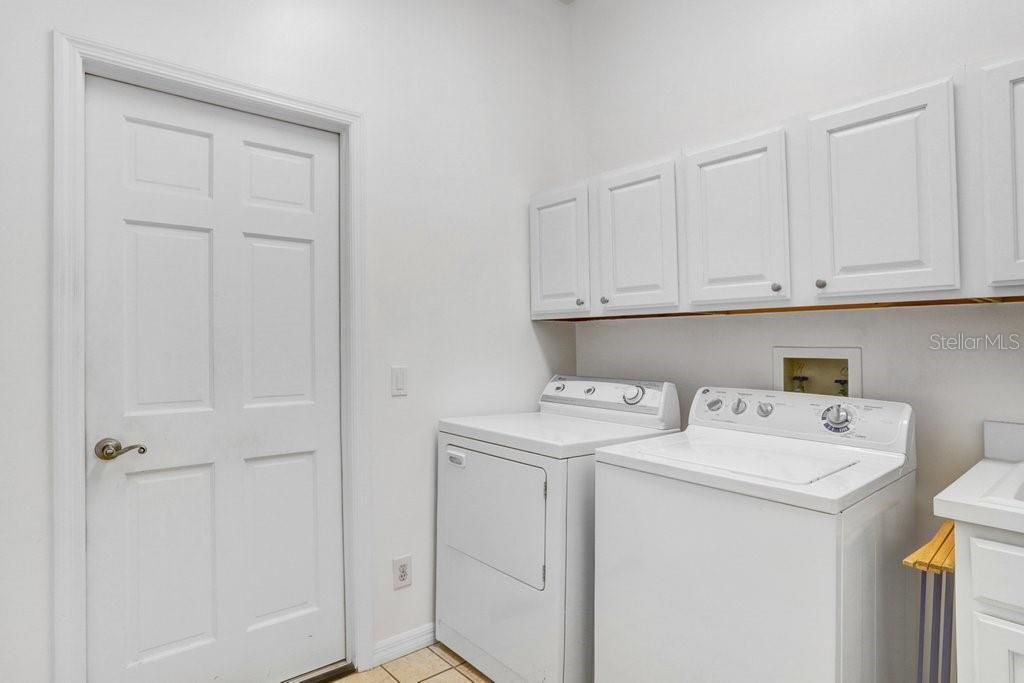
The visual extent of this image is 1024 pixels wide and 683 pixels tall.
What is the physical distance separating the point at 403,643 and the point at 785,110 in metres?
2.40

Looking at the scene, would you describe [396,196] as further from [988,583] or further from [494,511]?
[988,583]

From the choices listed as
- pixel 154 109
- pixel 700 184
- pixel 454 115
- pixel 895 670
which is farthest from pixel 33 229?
pixel 895 670

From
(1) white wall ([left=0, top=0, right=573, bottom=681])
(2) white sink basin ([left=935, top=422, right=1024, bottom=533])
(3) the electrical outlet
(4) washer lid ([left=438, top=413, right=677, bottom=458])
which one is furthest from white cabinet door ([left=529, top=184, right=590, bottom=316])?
(2) white sink basin ([left=935, top=422, right=1024, bottom=533])

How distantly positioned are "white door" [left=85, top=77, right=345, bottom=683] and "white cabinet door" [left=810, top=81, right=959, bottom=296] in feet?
5.32

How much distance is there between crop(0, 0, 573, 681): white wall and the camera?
4.99ft

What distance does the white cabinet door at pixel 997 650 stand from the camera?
1.09 m

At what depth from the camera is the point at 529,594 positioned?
71.8 inches

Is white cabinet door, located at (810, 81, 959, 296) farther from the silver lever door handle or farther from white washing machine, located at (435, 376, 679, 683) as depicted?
the silver lever door handle

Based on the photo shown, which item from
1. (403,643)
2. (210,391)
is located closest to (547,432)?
(403,643)

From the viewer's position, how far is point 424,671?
80.9 inches

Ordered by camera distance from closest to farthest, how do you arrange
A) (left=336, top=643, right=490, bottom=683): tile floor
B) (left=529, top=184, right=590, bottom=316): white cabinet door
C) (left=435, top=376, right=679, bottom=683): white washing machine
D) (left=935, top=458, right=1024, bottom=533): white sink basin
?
(left=935, top=458, right=1024, bottom=533): white sink basin → (left=435, top=376, right=679, bottom=683): white washing machine → (left=336, top=643, right=490, bottom=683): tile floor → (left=529, top=184, right=590, bottom=316): white cabinet door

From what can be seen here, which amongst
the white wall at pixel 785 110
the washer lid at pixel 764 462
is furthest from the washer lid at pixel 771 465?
the white wall at pixel 785 110

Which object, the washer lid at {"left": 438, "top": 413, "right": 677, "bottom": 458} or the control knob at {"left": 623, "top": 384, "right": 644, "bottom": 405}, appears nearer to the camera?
the washer lid at {"left": 438, "top": 413, "right": 677, "bottom": 458}

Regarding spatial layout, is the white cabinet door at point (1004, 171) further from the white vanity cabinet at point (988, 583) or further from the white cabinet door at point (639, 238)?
the white cabinet door at point (639, 238)
